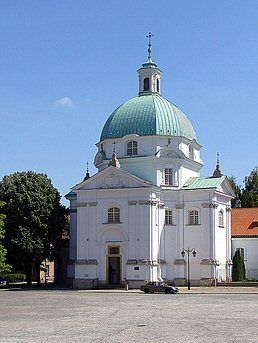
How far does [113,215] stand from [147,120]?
1001 centimetres

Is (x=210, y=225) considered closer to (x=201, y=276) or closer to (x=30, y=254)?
(x=201, y=276)

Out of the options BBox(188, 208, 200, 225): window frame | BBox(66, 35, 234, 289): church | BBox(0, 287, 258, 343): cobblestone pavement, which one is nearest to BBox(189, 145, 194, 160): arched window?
BBox(66, 35, 234, 289): church

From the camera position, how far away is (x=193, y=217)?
64.9 meters

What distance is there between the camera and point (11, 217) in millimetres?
67625

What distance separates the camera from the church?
6150 cm

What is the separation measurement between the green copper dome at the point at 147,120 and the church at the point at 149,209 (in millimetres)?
95

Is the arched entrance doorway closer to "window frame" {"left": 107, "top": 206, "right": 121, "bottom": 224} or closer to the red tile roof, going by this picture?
"window frame" {"left": 107, "top": 206, "right": 121, "bottom": 224}

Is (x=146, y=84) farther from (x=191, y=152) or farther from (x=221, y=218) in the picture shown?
(x=221, y=218)

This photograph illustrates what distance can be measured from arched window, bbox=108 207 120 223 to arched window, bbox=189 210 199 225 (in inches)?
285

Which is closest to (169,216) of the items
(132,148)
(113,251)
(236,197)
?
(113,251)

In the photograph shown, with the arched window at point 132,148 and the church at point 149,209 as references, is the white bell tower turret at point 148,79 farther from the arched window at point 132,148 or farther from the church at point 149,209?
the arched window at point 132,148

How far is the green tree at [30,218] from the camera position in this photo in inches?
2625

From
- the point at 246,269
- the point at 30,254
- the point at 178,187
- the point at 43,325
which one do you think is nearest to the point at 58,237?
the point at 30,254

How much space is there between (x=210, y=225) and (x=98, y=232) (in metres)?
10.4
